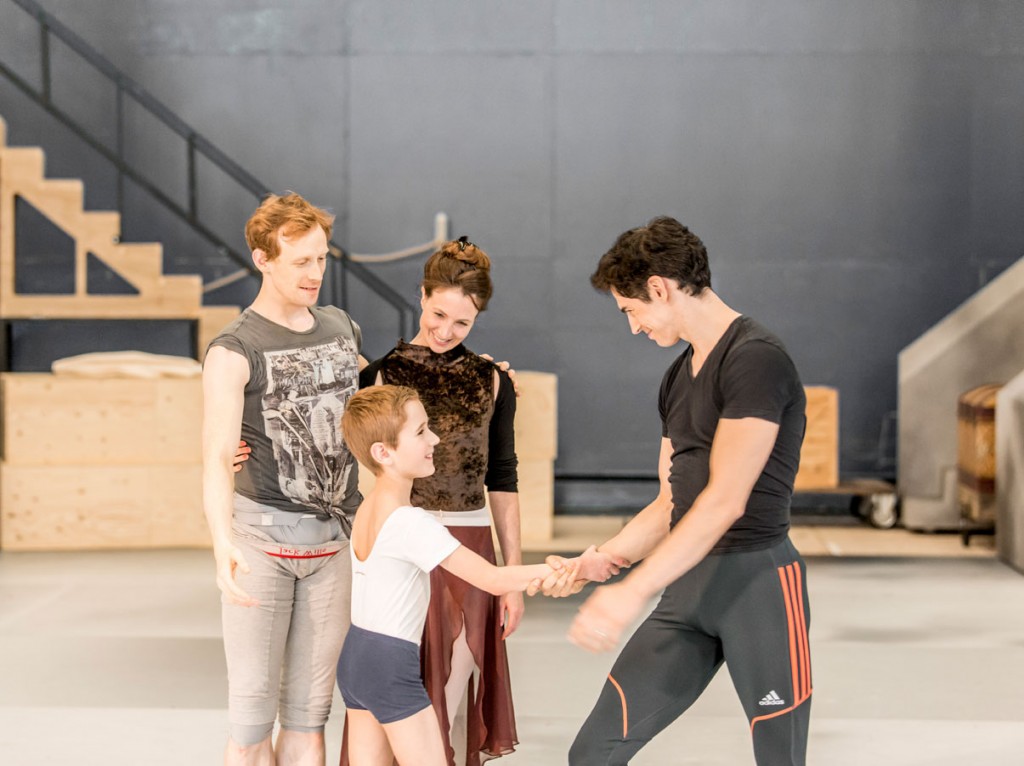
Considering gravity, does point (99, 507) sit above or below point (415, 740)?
below

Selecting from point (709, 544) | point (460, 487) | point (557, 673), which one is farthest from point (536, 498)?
point (709, 544)

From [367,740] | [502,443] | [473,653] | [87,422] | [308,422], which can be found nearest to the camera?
[367,740]

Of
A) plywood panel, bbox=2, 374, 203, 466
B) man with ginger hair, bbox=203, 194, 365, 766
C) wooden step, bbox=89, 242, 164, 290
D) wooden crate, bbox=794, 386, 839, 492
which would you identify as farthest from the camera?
wooden crate, bbox=794, 386, 839, 492

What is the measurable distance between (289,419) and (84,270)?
674 centimetres

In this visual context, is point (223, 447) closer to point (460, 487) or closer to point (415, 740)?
point (460, 487)

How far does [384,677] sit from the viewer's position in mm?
2953

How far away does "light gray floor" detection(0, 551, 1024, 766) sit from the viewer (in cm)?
463

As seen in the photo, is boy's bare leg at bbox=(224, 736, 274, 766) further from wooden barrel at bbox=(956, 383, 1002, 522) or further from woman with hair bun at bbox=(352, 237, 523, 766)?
wooden barrel at bbox=(956, 383, 1002, 522)

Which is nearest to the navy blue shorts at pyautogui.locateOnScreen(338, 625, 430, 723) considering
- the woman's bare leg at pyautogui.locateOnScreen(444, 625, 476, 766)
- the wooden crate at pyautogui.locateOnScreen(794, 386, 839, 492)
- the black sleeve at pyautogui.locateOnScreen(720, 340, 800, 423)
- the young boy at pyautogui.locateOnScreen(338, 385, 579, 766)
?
the young boy at pyautogui.locateOnScreen(338, 385, 579, 766)

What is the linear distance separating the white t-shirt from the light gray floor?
1637mm

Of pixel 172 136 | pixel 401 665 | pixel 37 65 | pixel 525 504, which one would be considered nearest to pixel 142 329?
pixel 172 136

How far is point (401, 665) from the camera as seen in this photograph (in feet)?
9.72

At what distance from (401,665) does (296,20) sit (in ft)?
28.4

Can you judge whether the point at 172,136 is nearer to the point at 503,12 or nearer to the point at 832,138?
the point at 503,12
